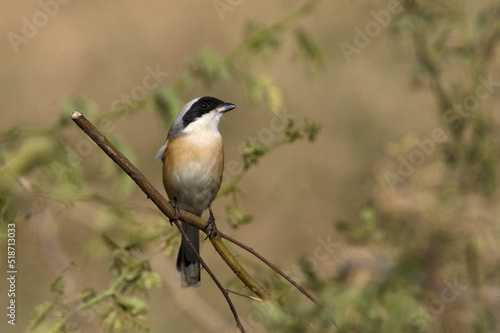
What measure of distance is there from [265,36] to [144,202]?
4.80m

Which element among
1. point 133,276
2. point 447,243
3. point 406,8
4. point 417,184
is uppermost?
point 406,8

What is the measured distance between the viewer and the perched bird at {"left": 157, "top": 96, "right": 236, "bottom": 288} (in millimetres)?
4621

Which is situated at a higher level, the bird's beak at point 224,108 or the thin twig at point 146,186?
the bird's beak at point 224,108

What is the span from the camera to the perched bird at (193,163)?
4.62 metres

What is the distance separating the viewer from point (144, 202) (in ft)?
28.9

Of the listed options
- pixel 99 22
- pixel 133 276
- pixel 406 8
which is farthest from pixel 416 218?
pixel 99 22

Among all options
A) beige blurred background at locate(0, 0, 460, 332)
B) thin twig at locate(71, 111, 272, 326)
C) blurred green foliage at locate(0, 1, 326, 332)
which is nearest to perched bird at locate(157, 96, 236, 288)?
blurred green foliage at locate(0, 1, 326, 332)

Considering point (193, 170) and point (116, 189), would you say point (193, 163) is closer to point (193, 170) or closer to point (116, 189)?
point (193, 170)

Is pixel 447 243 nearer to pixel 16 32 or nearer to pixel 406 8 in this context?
pixel 406 8

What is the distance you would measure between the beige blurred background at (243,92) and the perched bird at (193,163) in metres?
3.43

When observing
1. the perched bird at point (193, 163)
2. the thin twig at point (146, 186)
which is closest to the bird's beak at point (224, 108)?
the perched bird at point (193, 163)

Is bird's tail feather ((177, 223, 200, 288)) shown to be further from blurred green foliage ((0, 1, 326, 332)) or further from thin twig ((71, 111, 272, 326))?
thin twig ((71, 111, 272, 326))

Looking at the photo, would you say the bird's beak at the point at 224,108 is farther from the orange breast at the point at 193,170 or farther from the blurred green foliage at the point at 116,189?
the blurred green foliage at the point at 116,189

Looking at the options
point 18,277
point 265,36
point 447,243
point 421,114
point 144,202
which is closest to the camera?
point 265,36
